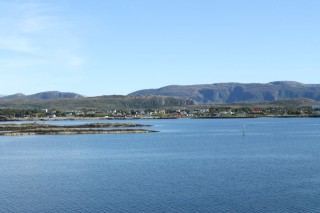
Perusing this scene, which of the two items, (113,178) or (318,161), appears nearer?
(113,178)

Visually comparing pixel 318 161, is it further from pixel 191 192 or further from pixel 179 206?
pixel 179 206

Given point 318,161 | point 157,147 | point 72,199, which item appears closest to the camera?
point 72,199

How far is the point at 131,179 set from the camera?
146 ft

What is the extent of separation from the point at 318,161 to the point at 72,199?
100 ft

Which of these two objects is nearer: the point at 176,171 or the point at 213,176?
the point at 213,176

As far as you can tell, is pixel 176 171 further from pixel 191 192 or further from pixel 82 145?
pixel 82 145

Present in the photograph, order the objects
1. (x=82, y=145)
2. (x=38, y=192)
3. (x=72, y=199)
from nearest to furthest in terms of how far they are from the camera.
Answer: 1. (x=72, y=199)
2. (x=38, y=192)
3. (x=82, y=145)

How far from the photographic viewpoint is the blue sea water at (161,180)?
1348 inches

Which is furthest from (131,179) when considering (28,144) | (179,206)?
(28,144)

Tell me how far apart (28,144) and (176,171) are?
4196 centimetres

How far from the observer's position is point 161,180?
43.8 meters

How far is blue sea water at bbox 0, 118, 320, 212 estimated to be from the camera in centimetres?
3425

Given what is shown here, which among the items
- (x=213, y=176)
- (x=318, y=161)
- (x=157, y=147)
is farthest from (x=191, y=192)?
(x=157, y=147)

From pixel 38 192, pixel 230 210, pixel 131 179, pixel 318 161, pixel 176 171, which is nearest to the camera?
pixel 230 210
